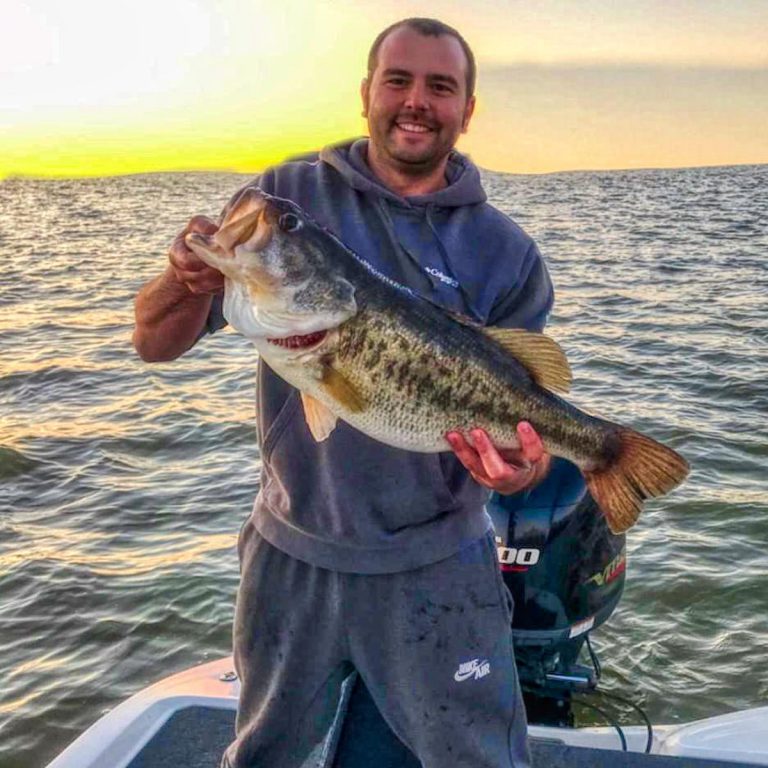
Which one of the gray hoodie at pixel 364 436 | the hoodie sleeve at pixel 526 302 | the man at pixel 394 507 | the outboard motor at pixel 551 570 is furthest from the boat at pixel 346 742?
the hoodie sleeve at pixel 526 302

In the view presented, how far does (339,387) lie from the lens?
3.15 meters

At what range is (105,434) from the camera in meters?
11.3

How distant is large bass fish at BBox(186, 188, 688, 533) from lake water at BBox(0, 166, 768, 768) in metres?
3.70

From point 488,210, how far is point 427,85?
50 cm

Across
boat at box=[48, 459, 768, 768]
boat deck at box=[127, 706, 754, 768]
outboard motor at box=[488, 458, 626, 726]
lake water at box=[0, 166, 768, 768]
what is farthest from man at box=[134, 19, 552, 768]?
lake water at box=[0, 166, 768, 768]

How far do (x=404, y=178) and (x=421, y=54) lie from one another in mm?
441

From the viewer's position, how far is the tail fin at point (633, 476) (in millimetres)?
3477

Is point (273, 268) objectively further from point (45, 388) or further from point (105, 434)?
point (45, 388)

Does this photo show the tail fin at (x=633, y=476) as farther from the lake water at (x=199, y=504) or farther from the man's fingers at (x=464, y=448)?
the lake water at (x=199, y=504)

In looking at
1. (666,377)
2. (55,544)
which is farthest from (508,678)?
(666,377)

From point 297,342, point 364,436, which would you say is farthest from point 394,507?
point 297,342

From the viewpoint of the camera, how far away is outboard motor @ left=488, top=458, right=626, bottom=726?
4.76 meters

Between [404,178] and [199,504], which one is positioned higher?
[404,178]

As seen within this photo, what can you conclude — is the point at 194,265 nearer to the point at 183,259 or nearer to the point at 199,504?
the point at 183,259
